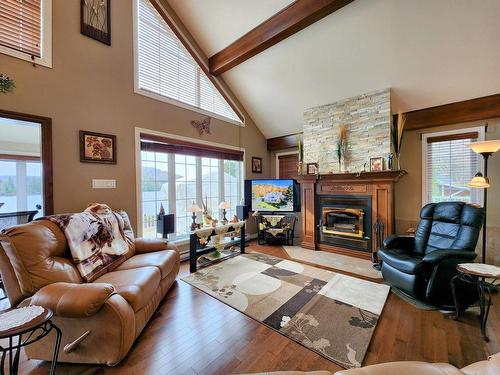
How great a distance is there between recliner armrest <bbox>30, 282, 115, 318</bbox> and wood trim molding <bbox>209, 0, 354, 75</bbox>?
3697 mm

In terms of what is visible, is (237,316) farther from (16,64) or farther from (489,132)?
(489,132)

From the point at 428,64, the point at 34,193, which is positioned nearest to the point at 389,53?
the point at 428,64

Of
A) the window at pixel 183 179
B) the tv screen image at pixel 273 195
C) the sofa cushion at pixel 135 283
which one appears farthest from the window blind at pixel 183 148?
the sofa cushion at pixel 135 283

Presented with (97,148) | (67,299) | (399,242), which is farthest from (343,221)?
(97,148)

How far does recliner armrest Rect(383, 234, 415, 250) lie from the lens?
A: 2.88m

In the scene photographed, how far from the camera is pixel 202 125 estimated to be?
13.8 feet

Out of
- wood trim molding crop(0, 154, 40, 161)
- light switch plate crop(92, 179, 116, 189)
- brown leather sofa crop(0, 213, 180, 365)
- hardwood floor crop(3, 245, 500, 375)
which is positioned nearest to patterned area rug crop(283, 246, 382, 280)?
hardwood floor crop(3, 245, 500, 375)

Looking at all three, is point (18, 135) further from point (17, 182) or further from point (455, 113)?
point (455, 113)

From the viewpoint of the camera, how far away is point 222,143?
182 inches

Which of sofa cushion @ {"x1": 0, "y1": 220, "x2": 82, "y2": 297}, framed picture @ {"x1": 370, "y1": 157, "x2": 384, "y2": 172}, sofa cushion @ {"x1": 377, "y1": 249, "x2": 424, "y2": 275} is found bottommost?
sofa cushion @ {"x1": 377, "y1": 249, "x2": 424, "y2": 275}

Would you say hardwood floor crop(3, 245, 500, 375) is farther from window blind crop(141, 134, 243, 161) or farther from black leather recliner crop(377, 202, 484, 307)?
window blind crop(141, 134, 243, 161)

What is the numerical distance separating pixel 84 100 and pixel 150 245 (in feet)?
6.95

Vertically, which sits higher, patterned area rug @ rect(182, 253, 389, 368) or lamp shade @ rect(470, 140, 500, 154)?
lamp shade @ rect(470, 140, 500, 154)

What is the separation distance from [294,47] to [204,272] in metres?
3.92
